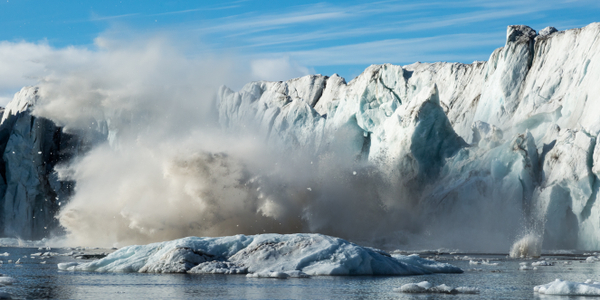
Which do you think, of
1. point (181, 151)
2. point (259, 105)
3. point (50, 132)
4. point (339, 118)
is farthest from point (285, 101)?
point (50, 132)

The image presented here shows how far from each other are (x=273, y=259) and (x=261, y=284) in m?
2.67

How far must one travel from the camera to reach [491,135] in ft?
123

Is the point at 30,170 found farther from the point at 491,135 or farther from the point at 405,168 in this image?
the point at 491,135

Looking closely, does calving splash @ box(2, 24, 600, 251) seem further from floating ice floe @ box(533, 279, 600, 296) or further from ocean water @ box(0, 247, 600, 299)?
floating ice floe @ box(533, 279, 600, 296)

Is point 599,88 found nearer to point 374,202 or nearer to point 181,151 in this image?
point 374,202

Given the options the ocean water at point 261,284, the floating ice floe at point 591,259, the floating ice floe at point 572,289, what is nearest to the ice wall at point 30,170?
the ocean water at point 261,284

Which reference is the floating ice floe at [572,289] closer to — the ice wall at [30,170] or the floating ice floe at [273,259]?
the floating ice floe at [273,259]

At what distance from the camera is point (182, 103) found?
5128cm

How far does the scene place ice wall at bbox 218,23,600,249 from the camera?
33375 millimetres

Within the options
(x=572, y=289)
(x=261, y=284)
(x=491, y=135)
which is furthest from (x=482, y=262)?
(x=491, y=135)

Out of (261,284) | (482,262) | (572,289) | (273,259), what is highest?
(273,259)

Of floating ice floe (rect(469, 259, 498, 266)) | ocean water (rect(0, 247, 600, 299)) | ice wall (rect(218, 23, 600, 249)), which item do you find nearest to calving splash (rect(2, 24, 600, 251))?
ice wall (rect(218, 23, 600, 249))

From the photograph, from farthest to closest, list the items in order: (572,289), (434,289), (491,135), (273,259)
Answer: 1. (491,135)
2. (273,259)
3. (434,289)
4. (572,289)

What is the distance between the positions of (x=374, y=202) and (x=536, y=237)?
10975 millimetres
